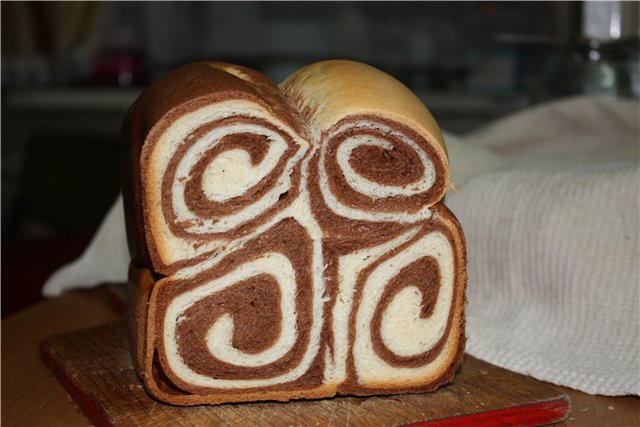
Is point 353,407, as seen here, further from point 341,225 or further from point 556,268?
point 556,268

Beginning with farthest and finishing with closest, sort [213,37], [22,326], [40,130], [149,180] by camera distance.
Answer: [213,37] < [40,130] < [22,326] < [149,180]

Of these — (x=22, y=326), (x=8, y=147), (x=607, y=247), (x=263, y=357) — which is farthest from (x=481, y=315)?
(x=8, y=147)

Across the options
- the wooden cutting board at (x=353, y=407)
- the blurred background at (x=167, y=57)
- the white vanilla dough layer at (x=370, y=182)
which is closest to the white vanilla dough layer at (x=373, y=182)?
the white vanilla dough layer at (x=370, y=182)

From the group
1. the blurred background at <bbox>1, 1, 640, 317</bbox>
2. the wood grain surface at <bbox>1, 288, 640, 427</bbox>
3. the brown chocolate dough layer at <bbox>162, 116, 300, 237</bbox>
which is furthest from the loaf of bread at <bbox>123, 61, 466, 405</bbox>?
the blurred background at <bbox>1, 1, 640, 317</bbox>

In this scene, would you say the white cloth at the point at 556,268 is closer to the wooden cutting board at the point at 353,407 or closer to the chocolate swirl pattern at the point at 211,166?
the wooden cutting board at the point at 353,407

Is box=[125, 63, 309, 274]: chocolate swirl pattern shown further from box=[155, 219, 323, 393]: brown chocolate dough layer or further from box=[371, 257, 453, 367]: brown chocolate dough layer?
box=[371, 257, 453, 367]: brown chocolate dough layer

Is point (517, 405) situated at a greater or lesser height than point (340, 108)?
lesser

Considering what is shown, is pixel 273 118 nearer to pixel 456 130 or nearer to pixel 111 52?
pixel 456 130
